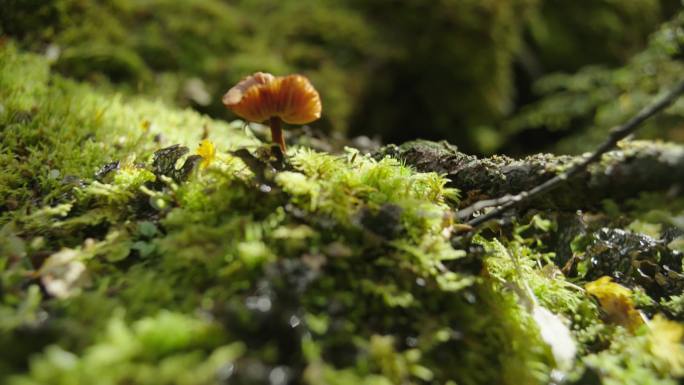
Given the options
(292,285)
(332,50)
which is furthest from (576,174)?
(332,50)

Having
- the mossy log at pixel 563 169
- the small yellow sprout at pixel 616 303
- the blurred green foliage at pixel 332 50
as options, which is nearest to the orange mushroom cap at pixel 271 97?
the mossy log at pixel 563 169

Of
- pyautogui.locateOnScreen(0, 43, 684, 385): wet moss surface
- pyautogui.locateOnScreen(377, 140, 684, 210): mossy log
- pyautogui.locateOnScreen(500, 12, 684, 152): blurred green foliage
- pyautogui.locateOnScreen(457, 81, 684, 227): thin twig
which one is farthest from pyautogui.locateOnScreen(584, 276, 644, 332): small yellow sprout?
pyautogui.locateOnScreen(500, 12, 684, 152): blurred green foliage

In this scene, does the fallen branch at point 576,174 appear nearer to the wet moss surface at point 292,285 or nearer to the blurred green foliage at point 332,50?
the wet moss surface at point 292,285

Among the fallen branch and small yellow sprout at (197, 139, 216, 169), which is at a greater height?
the fallen branch

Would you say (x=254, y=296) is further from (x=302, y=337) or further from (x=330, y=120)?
(x=330, y=120)

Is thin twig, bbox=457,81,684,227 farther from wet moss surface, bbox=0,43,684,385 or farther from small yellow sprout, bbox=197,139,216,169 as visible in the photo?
small yellow sprout, bbox=197,139,216,169

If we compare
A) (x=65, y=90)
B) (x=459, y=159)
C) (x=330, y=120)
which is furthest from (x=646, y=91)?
(x=65, y=90)

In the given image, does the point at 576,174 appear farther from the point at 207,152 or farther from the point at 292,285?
the point at 207,152

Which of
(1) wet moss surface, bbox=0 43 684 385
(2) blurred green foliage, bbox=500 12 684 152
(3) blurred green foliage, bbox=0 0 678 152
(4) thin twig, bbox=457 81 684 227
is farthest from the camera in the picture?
(2) blurred green foliage, bbox=500 12 684 152
